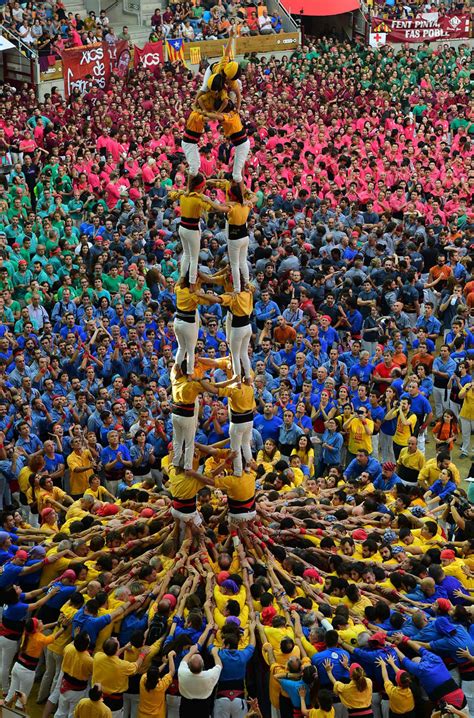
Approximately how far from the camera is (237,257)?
15.1 metres

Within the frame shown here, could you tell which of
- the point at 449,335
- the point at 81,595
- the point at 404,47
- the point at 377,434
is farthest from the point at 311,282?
the point at 404,47

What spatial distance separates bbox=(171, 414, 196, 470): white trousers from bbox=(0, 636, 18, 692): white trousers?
292cm

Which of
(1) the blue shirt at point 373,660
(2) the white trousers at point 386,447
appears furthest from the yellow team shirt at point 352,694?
(2) the white trousers at point 386,447

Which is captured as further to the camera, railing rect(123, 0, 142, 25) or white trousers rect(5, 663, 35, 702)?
railing rect(123, 0, 142, 25)

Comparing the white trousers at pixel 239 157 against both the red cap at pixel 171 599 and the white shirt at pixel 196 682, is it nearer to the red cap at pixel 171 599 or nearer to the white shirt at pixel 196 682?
the red cap at pixel 171 599

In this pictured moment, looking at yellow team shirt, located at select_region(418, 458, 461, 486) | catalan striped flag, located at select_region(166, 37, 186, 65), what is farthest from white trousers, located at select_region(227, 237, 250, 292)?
catalan striped flag, located at select_region(166, 37, 186, 65)

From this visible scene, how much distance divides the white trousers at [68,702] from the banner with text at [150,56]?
2346 cm

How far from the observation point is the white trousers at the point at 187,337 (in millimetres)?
15156

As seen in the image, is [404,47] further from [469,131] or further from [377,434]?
[377,434]

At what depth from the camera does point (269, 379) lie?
2005 centimetres

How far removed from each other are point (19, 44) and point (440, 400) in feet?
57.9

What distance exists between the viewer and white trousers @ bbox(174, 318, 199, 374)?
1516 centimetres

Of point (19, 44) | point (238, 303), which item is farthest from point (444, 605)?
point (19, 44)

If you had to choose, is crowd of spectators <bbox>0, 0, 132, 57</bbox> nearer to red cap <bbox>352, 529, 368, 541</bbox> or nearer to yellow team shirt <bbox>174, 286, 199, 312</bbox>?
yellow team shirt <bbox>174, 286, 199, 312</bbox>
